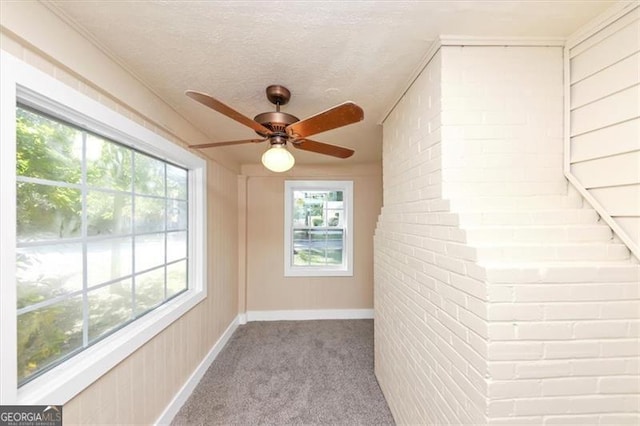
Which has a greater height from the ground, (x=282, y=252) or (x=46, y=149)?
(x=46, y=149)

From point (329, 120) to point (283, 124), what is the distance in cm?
32

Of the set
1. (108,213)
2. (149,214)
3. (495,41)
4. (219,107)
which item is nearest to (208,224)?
(149,214)

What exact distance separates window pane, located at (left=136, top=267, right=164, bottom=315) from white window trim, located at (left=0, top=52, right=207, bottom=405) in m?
0.07

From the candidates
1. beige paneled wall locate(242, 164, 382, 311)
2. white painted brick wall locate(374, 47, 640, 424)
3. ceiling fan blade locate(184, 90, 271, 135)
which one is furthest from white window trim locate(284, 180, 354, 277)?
ceiling fan blade locate(184, 90, 271, 135)

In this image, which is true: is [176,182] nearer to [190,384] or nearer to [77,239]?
[77,239]

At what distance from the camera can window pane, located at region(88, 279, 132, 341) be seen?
1.36 meters

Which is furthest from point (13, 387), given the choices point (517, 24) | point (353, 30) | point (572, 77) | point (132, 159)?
point (572, 77)

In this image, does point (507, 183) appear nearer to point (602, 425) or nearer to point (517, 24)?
point (517, 24)

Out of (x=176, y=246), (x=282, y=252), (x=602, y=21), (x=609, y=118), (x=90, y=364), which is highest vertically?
(x=602, y=21)

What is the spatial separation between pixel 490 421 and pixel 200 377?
2.36 meters

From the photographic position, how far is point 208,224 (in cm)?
262

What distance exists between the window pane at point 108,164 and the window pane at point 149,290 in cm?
63

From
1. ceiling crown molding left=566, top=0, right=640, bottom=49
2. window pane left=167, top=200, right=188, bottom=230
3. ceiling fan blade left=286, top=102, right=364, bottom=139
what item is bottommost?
window pane left=167, top=200, right=188, bottom=230

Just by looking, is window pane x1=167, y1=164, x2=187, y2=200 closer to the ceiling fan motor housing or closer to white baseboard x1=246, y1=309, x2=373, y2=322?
the ceiling fan motor housing
